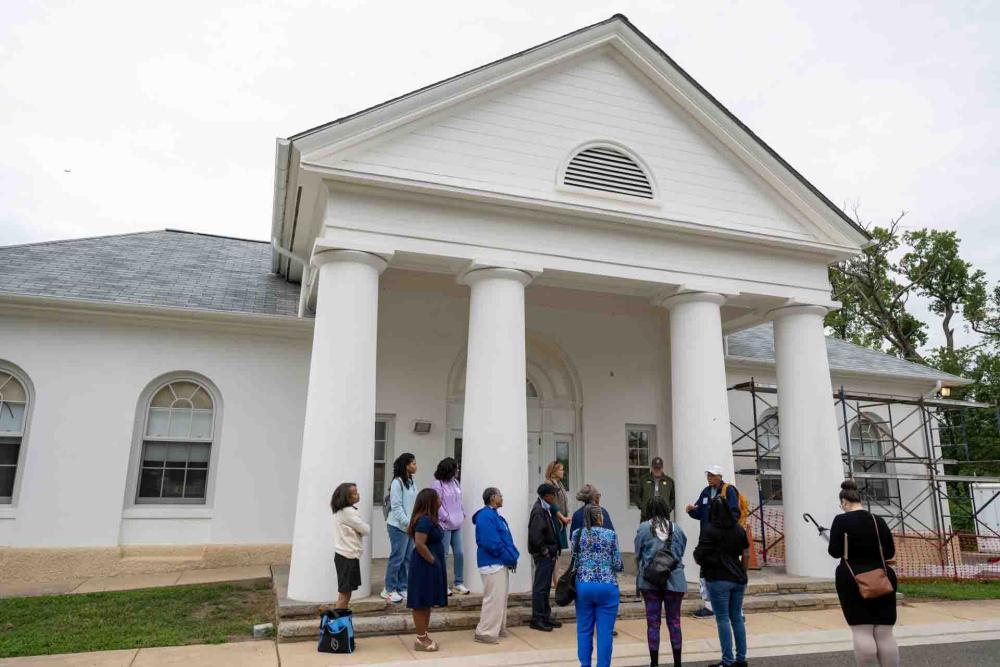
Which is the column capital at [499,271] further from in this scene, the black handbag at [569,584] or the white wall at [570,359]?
the black handbag at [569,584]

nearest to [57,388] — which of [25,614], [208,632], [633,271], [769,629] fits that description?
[25,614]

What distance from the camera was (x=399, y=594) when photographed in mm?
8406

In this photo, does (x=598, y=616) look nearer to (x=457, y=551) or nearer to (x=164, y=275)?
(x=457, y=551)

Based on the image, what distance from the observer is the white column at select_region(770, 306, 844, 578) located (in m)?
11.0

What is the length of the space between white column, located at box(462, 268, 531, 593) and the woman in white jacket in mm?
2030

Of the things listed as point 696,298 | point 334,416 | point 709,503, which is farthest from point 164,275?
point 709,503

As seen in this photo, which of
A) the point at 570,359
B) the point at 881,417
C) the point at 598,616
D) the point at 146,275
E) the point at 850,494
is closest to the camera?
the point at 850,494

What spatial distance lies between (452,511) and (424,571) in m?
1.51

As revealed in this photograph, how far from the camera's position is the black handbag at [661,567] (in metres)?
6.26

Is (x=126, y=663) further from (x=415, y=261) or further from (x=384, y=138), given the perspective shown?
(x=384, y=138)

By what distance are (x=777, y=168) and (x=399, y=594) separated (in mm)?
9523

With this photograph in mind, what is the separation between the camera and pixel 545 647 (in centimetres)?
741

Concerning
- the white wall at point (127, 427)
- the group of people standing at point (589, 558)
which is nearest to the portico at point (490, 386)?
the group of people standing at point (589, 558)

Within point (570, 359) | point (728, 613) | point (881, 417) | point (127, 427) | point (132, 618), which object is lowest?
point (132, 618)
